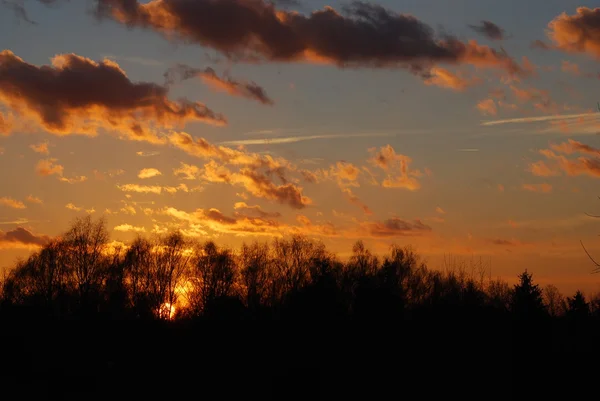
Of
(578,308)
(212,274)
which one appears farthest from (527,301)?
(212,274)

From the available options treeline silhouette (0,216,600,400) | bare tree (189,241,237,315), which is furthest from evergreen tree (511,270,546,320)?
bare tree (189,241,237,315)

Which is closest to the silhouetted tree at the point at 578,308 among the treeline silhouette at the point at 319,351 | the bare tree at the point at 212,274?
the treeline silhouette at the point at 319,351

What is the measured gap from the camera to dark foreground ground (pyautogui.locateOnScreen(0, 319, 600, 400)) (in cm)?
5738

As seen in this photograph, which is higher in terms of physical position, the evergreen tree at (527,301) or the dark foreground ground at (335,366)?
the evergreen tree at (527,301)

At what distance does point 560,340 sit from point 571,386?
41.6 ft

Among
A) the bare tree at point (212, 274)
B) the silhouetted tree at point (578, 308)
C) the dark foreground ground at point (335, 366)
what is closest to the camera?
the dark foreground ground at point (335, 366)

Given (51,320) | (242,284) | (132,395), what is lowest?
(132,395)

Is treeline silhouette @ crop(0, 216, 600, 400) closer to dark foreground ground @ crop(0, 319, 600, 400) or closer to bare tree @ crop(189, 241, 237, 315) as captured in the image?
dark foreground ground @ crop(0, 319, 600, 400)

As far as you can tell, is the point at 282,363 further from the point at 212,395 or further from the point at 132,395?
the point at 132,395

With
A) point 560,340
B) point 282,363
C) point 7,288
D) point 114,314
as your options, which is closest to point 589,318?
point 560,340

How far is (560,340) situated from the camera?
2714 inches

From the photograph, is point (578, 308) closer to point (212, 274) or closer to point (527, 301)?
point (527, 301)

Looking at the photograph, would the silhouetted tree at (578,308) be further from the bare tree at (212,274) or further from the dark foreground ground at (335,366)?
the bare tree at (212,274)

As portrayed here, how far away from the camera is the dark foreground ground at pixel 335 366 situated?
57375mm
